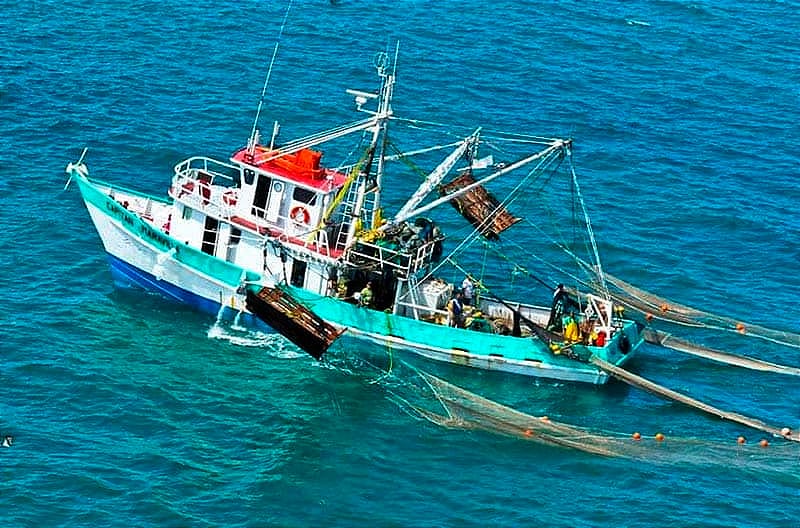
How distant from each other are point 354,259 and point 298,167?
457 centimetres

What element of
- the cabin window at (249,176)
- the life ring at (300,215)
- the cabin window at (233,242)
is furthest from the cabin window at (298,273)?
the cabin window at (249,176)

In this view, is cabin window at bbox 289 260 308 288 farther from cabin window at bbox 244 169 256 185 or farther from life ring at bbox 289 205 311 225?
cabin window at bbox 244 169 256 185

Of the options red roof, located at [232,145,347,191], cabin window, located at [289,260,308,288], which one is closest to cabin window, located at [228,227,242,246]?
cabin window, located at [289,260,308,288]

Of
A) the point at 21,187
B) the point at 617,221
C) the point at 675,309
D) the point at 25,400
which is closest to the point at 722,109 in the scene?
the point at 617,221

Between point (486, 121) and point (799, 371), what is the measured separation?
27324 mm

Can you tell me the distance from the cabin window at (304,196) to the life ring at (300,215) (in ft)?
1.08

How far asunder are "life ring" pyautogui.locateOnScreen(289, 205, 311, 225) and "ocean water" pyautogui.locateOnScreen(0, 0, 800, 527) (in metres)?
5.01

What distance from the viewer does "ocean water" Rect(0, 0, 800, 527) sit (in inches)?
1887

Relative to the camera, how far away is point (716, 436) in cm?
5244

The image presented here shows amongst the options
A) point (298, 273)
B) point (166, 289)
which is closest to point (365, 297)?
point (298, 273)

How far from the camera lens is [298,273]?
191 feet

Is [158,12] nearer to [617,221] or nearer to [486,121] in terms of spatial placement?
[486,121]

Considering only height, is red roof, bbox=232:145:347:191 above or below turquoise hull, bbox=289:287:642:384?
above

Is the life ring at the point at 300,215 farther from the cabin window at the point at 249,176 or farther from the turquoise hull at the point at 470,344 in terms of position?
the turquoise hull at the point at 470,344
